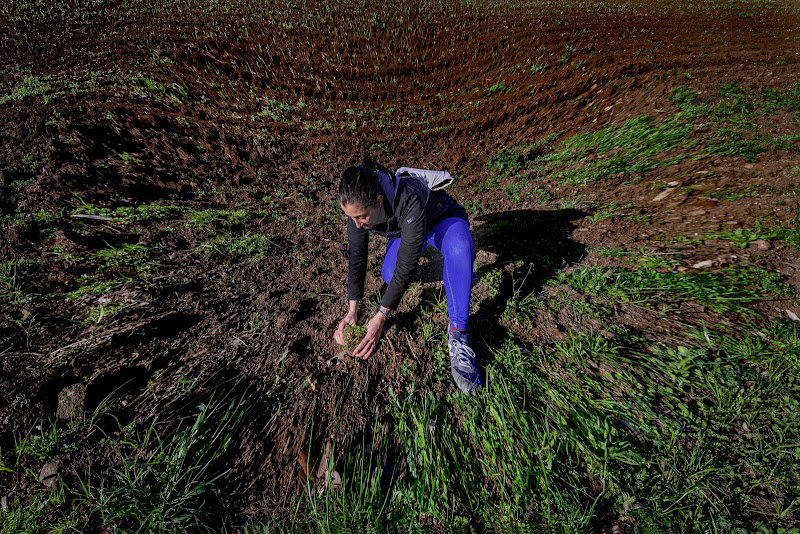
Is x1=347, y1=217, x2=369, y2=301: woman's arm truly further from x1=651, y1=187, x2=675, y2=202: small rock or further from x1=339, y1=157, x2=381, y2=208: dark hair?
x1=651, y1=187, x2=675, y2=202: small rock

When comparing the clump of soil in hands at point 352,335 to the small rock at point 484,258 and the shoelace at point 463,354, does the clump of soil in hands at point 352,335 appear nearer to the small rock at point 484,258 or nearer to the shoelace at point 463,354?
the shoelace at point 463,354

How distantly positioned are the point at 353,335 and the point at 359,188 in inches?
43.5

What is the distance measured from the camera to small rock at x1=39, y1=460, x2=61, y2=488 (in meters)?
1.28

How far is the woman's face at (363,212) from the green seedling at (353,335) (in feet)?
2.69

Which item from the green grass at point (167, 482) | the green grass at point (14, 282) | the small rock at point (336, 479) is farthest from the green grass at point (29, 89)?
the small rock at point (336, 479)

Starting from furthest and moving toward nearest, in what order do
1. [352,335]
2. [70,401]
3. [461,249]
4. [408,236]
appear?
[352,335], [461,249], [408,236], [70,401]

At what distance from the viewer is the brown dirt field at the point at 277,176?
1753 mm

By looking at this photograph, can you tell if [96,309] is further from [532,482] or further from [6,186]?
[532,482]

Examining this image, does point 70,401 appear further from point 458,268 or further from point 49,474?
point 458,268

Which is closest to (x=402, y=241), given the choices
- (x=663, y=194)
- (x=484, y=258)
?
(x=484, y=258)

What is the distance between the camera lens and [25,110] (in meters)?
3.79

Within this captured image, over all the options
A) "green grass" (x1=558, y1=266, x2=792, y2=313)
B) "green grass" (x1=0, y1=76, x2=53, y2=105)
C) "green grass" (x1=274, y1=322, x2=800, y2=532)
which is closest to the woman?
"green grass" (x1=274, y1=322, x2=800, y2=532)

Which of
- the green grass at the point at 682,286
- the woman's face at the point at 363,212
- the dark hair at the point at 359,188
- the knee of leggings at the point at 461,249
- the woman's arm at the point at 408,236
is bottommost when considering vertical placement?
the green grass at the point at 682,286

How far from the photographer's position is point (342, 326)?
6.93 feet
